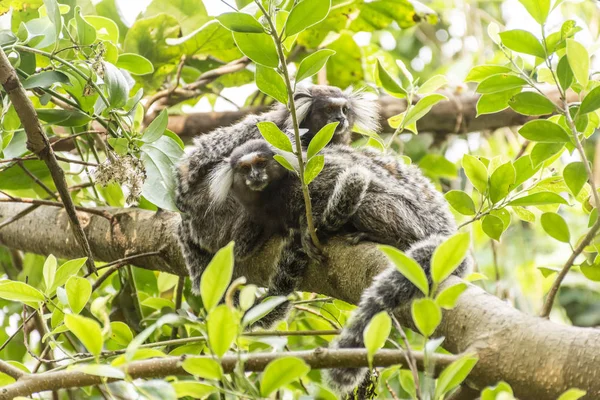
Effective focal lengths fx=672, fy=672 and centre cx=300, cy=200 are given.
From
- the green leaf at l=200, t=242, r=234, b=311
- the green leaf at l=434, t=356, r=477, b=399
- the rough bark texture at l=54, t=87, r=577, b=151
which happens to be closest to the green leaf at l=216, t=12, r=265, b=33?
the green leaf at l=200, t=242, r=234, b=311

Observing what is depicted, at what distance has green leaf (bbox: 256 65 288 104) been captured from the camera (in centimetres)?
203

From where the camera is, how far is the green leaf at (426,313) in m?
1.41

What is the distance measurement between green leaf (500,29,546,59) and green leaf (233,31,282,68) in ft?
2.45

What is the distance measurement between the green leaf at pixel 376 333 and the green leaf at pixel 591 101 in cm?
105

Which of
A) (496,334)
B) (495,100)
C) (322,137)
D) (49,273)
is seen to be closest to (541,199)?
(495,100)

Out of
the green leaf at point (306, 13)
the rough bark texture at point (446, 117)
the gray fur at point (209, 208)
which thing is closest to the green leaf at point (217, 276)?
the green leaf at point (306, 13)

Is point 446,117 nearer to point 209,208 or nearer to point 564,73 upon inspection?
point 209,208

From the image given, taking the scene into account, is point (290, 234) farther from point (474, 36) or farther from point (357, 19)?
point (474, 36)

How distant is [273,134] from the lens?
2018mm

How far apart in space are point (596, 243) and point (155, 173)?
162 centimetres

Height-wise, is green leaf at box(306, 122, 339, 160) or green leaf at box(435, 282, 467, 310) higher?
green leaf at box(306, 122, 339, 160)

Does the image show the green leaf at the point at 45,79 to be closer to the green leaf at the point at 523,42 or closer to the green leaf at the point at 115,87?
the green leaf at the point at 115,87

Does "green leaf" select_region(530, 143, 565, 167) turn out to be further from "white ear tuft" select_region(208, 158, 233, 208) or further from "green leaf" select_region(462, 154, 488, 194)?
"white ear tuft" select_region(208, 158, 233, 208)

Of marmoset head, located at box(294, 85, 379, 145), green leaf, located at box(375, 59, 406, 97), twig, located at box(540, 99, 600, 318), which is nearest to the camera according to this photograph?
twig, located at box(540, 99, 600, 318)
